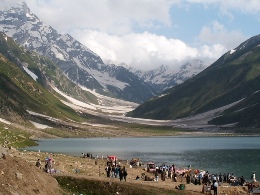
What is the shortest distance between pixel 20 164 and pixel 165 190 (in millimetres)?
17475

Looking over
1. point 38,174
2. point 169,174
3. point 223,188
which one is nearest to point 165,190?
point 223,188

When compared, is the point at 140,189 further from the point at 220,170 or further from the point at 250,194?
the point at 220,170

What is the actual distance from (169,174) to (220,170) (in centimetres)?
2254

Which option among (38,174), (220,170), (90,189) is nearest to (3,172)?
(38,174)

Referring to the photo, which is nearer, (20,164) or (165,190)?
(20,164)

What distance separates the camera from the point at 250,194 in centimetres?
5903

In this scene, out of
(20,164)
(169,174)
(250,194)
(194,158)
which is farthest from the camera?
(194,158)

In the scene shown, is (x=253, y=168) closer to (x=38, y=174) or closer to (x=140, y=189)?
(x=140, y=189)

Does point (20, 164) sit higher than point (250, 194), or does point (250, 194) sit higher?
point (20, 164)

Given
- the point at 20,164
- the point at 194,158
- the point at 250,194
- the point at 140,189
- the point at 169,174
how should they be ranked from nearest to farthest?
the point at 20,164, the point at 140,189, the point at 250,194, the point at 169,174, the point at 194,158

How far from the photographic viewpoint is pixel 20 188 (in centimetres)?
3847

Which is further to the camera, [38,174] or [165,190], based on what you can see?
[165,190]

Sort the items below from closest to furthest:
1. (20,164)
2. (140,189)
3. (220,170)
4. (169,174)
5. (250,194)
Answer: (20,164) → (140,189) → (250,194) → (169,174) → (220,170)

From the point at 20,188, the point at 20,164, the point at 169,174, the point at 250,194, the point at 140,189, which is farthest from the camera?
the point at 169,174
